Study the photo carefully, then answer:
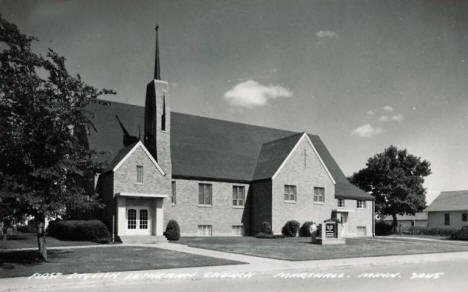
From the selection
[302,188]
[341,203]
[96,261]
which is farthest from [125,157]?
[341,203]

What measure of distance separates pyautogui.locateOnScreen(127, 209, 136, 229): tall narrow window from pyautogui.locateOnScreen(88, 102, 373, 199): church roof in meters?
4.59

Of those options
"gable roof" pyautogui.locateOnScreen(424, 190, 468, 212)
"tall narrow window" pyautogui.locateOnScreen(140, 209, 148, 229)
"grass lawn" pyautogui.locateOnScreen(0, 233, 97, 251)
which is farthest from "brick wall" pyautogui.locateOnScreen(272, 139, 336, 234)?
"gable roof" pyautogui.locateOnScreen(424, 190, 468, 212)

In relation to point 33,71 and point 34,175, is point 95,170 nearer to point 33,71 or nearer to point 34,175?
point 34,175

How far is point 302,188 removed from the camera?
41844 millimetres

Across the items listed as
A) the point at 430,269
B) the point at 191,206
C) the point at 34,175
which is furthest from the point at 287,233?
the point at 34,175

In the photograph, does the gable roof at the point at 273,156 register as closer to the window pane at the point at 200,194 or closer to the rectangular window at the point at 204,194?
the rectangular window at the point at 204,194

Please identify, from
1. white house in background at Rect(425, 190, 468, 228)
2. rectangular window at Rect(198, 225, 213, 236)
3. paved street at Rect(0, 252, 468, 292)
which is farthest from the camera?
white house in background at Rect(425, 190, 468, 228)

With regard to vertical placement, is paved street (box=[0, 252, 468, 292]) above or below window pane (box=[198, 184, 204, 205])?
below

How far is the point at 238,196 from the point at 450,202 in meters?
43.1

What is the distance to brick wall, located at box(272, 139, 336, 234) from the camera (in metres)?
40.3

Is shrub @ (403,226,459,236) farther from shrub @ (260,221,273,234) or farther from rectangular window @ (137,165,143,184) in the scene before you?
rectangular window @ (137,165,143,184)

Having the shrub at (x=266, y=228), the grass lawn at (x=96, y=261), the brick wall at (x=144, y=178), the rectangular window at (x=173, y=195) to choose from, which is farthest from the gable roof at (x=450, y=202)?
the grass lawn at (x=96, y=261)

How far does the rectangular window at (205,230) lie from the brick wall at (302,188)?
5.22 metres

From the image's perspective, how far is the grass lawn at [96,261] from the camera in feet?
57.1
